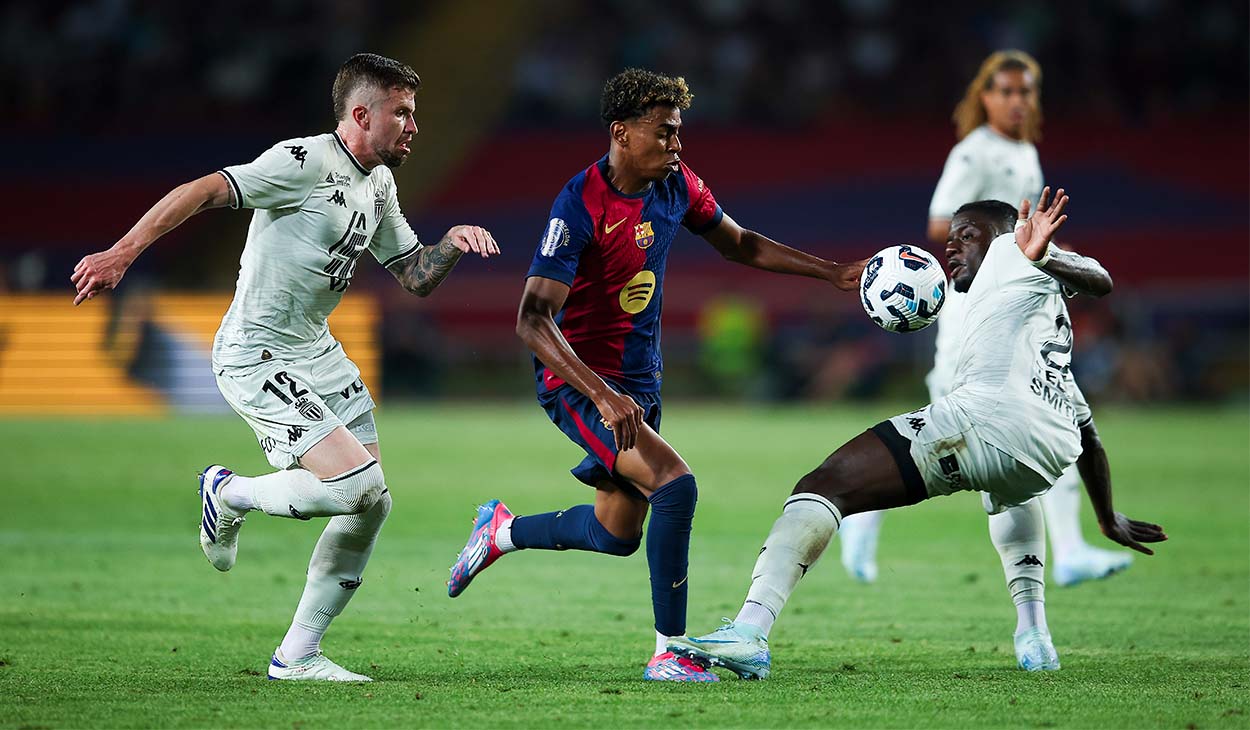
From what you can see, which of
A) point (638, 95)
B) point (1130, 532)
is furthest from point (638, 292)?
point (1130, 532)

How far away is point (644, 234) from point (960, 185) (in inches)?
114

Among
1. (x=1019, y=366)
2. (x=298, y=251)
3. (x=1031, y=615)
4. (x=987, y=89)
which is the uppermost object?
(x=987, y=89)

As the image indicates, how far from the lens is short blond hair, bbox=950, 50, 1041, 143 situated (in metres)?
8.37

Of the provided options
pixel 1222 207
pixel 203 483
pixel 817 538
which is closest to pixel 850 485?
pixel 817 538

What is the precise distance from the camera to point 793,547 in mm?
5551

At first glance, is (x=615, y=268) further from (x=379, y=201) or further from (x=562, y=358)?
(x=379, y=201)

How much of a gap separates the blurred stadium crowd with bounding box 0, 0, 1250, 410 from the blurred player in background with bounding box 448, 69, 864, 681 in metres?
18.4

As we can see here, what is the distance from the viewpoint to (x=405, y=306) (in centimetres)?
2555

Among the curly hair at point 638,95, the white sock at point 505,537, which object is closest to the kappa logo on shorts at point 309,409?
the white sock at point 505,537

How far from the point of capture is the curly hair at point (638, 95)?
5832 millimetres

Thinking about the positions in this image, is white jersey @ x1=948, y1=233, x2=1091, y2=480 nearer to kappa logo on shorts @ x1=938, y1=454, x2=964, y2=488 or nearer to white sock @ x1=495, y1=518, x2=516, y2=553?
kappa logo on shorts @ x1=938, y1=454, x2=964, y2=488

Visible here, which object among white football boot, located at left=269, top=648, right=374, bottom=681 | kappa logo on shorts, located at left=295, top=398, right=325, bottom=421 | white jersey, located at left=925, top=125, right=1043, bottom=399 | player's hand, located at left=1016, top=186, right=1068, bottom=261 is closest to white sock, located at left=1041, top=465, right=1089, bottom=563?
white jersey, located at left=925, top=125, right=1043, bottom=399

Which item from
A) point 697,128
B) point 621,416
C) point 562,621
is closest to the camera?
point 621,416

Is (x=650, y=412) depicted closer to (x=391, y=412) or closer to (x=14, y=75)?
(x=391, y=412)
